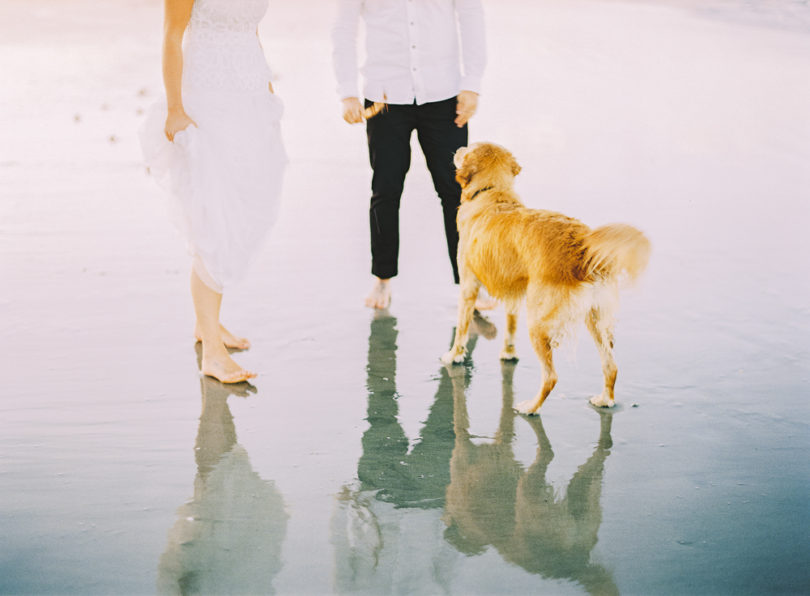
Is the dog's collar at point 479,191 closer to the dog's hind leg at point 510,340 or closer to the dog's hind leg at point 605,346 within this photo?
the dog's hind leg at point 510,340

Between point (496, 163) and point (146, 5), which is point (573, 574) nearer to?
point (496, 163)

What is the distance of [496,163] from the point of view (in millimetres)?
3727

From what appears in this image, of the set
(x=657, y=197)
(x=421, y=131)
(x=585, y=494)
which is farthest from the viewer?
(x=657, y=197)

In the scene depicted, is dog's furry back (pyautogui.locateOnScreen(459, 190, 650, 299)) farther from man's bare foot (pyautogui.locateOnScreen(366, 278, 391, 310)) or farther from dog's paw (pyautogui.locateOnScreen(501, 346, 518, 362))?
man's bare foot (pyautogui.locateOnScreen(366, 278, 391, 310))

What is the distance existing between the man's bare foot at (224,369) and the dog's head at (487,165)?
1317 mm

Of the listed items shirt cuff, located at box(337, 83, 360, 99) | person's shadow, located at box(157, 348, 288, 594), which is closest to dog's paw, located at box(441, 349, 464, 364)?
person's shadow, located at box(157, 348, 288, 594)

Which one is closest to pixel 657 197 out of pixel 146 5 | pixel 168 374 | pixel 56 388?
pixel 168 374

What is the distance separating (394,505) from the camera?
2.63 metres

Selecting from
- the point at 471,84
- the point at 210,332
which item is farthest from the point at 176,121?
the point at 471,84

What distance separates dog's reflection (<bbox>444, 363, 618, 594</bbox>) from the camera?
7.66 feet

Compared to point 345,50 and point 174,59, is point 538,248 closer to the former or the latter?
point 174,59

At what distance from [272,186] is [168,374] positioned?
0.97 metres

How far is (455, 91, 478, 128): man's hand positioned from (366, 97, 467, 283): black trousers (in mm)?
32

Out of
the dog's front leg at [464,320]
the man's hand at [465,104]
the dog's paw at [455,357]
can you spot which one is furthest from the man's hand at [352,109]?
the dog's paw at [455,357]
